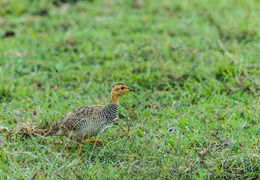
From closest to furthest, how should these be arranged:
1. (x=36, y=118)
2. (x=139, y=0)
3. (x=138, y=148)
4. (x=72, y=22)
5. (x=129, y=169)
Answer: (x=129, y=169) → (x=138, y=148) → (x=36, y=118) → (x=72, y=22) → (x=139, y=0)

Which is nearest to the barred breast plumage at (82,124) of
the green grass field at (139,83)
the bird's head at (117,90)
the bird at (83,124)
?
the bird at (83,124)

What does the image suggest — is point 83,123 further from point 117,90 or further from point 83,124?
point 117,90

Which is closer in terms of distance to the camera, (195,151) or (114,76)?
(195,151)

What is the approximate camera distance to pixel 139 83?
22.9 feet

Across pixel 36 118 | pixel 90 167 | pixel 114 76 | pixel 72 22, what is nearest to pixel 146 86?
pixel 114 76

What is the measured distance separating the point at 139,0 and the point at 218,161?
6786 millimetres

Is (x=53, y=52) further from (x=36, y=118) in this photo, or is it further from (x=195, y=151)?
(x=195, y=151)

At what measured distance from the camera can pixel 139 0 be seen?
34.3 ft

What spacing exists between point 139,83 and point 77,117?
2.16m

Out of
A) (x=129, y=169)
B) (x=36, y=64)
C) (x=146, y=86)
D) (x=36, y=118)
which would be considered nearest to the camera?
(x=129, y=169)

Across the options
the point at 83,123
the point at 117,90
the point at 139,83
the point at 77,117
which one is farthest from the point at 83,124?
the point at 139,83

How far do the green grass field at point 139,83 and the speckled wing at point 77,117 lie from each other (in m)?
0.26

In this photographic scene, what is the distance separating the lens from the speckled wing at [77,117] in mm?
4988

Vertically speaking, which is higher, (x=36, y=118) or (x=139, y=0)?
(x=139, y=0)
